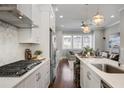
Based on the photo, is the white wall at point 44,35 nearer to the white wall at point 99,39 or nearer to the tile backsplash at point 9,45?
the tile backsplash at point 9,45

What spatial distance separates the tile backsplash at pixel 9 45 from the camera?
8.52ft

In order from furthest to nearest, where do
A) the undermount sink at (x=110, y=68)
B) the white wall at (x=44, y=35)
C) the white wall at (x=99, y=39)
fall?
the white wall at (x=99, y=39) < the white wall at (x=44, y=35) < the undermount sink at (x=110, y=68)

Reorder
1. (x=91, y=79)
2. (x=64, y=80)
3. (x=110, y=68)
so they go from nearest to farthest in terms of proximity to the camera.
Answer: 1. (x=91, y=79)
2. (x=110, y=68)
3. (x=64, y=80)

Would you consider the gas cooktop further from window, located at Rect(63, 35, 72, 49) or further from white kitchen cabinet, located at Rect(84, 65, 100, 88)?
window, located at Rect(63, 35, 72, 49)

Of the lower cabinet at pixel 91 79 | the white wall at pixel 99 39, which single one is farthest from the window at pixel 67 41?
the lower cabinet at pixel 91 79

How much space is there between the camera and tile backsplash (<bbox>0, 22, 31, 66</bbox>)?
8.52ft

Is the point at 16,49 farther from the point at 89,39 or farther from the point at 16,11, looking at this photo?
the point at 89,39

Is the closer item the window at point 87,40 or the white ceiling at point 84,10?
the white ceiling at point 84,10

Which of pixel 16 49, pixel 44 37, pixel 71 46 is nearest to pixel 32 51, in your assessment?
pixel 44 37

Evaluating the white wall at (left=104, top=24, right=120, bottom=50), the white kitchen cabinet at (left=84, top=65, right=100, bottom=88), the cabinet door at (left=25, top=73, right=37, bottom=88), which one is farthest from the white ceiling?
the cabinet door at (left=25, top=73, right=37, bottom=88)

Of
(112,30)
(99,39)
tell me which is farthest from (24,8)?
(99,39)

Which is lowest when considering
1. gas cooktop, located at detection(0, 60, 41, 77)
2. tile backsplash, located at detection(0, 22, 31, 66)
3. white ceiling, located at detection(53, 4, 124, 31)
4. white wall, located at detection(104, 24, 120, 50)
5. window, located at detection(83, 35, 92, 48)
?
gas cooktop, located at detection(0, 60, 41, 77)

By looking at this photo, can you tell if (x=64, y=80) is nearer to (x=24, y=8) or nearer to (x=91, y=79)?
(x=91, y=79)

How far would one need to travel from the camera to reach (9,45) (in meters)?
2.92
